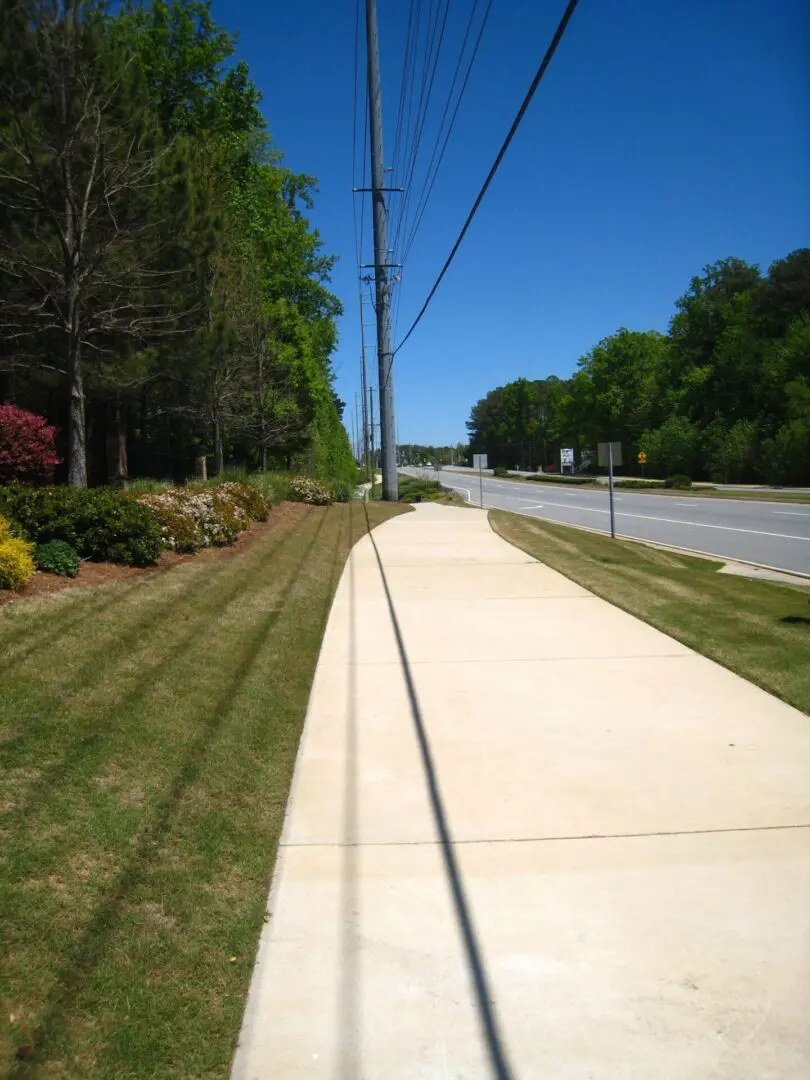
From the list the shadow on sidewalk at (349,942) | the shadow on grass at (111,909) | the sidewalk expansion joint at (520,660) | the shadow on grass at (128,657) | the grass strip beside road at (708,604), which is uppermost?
the shadow on grass at (128,657)

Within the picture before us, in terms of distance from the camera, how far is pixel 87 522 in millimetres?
10594

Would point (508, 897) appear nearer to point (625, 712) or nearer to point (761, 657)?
point (625, 712)

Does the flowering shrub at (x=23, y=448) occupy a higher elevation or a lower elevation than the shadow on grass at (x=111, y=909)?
higher

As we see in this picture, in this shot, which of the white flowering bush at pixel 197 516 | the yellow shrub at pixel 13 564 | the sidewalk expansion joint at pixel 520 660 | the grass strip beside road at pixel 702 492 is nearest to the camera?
the sidewalk expansion joint at pixel 520 660

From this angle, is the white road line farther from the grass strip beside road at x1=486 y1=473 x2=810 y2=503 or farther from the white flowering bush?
the white flowering bush

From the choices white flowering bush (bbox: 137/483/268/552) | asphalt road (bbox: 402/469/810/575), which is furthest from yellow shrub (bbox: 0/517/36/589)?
asphalt road (bbox: 402/469/810/575)

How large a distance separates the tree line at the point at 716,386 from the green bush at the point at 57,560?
49225mm

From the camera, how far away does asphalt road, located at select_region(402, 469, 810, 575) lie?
17.9 metres

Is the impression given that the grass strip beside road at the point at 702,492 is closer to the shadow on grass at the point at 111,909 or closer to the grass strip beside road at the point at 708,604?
the grass strip beside road at the point at 708,604

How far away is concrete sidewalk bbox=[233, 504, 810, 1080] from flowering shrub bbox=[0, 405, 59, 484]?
9724 millimetres

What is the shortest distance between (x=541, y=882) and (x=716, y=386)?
75.6 metres

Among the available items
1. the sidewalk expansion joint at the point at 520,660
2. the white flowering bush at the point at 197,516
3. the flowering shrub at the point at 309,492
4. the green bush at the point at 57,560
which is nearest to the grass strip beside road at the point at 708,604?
the sidewalk expansion joint at the point at 520,660

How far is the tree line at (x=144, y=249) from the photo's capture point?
13508 millimetres

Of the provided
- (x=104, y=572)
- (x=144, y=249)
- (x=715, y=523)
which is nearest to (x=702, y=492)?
(x=715, y=523)
